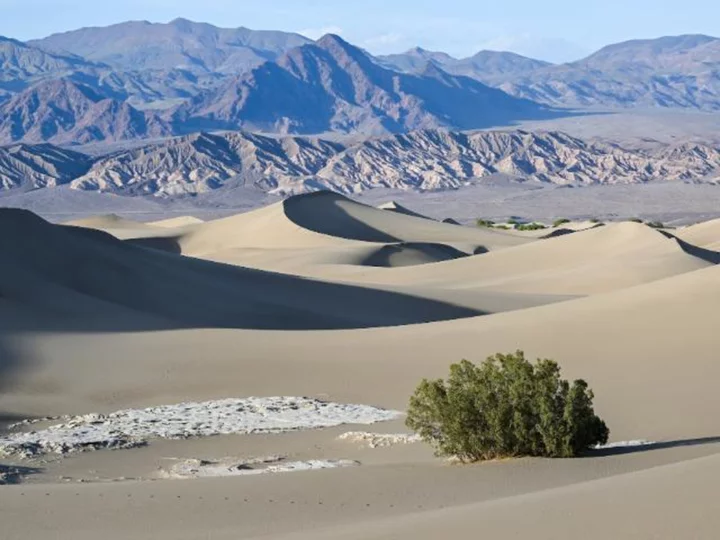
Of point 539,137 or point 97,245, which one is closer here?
point 97,245

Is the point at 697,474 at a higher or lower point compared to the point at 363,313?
higher

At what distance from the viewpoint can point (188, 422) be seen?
65.8ft

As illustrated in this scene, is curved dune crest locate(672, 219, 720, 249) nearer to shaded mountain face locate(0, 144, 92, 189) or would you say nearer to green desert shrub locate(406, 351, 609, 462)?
green desert shrub locate(406, 351, 609, 462)

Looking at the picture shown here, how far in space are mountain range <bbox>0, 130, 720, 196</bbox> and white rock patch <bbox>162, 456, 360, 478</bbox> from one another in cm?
14781

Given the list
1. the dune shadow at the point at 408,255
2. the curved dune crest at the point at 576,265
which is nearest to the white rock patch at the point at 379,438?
the curved dune crest at the point at 576,265

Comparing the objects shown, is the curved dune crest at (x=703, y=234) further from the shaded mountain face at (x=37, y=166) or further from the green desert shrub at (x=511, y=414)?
the shaded mountain face at (x=37, y=166)

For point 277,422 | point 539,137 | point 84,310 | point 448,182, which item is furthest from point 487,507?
point 539,137

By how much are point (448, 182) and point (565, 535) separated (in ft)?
552

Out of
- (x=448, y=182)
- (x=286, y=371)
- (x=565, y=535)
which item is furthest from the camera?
(x=448, y=182)

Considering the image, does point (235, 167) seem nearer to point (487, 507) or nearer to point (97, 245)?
point (97, 245)

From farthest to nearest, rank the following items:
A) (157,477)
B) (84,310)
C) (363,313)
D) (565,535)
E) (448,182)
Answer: (448,182), (363,313), (84,310), (157,477), (565,535)

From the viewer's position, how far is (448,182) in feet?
581

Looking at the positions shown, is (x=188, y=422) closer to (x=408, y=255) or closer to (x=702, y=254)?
(x=702, y=254)

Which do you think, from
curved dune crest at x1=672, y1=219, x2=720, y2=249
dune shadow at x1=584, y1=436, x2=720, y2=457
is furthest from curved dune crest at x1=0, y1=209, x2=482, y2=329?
curved dune crest at x1=672, y1=219, x2=720, y2=249
